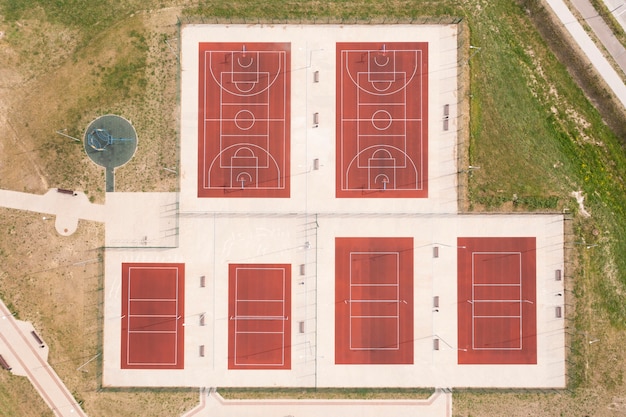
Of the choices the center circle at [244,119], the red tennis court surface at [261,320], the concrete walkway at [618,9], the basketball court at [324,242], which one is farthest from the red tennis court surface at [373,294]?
the concrete walkway at [618,9]

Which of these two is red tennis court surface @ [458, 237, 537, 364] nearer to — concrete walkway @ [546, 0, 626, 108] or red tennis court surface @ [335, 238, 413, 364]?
red tennis court surface @ [335, 238, 413, 364]

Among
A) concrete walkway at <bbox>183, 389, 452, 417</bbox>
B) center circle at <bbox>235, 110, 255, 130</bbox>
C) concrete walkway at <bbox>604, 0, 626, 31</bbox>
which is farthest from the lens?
concrete walkway at <bbox>604, 0, 626, 31</bbox>

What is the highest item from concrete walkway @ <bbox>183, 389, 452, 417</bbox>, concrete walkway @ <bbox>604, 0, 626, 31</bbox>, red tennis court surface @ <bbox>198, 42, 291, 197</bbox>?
concrete walkway @ <bbox>604, 0, 626, 31</bbox>

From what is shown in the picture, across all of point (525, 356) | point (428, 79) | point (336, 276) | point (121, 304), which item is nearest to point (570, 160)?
point (428, 79)

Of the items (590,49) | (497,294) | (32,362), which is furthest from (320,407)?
(590,49)

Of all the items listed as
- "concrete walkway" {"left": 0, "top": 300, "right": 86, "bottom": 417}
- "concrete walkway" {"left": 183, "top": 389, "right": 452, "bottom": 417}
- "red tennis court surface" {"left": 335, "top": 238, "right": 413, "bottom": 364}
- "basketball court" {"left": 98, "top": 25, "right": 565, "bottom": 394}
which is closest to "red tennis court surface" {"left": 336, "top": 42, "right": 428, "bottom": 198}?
"basketball court" {"left": 98, "top": 25, "right": 565, "bottom": 394}

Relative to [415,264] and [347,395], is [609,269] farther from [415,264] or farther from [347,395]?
[347,395]

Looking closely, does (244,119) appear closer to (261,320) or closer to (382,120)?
(382,120)
